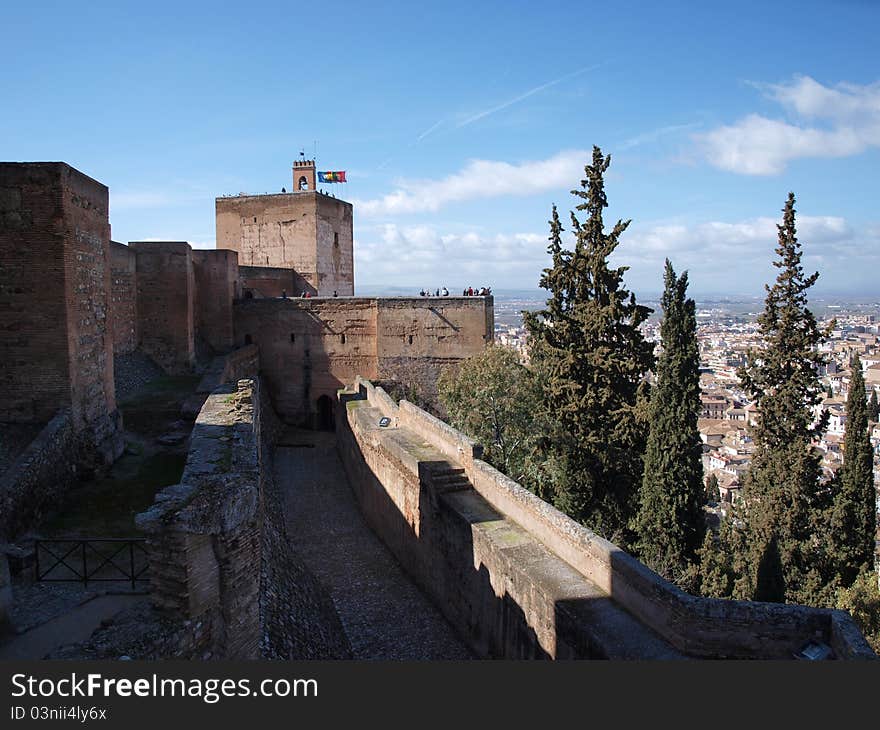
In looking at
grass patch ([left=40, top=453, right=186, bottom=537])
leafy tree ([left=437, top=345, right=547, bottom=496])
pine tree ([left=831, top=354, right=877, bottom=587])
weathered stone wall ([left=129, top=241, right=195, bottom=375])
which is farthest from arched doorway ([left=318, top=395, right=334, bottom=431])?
pine tree ([left=831, top=354, right=877, bottom=587])

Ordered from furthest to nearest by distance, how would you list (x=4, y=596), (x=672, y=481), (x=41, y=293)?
(x=672, y=481) → (x=41, y=293) → (x=4, y=596)

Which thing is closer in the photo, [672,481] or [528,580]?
[528,580]

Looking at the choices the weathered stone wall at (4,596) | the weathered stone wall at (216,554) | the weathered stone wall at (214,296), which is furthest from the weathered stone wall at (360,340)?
the weathered stone wall at (4,596)

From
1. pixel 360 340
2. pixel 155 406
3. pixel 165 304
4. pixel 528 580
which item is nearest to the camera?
pixel 528 580

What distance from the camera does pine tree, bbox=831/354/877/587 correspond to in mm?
17547

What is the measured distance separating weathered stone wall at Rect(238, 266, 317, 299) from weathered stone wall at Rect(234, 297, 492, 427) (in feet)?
11.6

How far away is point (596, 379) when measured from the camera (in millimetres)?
17312

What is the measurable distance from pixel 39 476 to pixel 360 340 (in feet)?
53.9

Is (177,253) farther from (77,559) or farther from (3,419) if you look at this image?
(77,559)

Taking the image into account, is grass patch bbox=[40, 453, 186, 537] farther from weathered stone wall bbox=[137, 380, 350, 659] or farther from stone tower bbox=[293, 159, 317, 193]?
stone tower bbox=[293, 159, 317, 193]

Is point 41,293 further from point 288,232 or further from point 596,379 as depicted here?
point 288,232

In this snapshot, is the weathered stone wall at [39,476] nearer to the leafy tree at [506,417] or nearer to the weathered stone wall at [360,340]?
the leafy tree at [506,417]

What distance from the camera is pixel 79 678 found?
3.81 metres

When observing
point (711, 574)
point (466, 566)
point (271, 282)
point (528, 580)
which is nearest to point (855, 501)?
point (711, 574)
